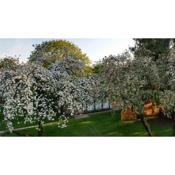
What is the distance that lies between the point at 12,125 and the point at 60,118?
682 mm

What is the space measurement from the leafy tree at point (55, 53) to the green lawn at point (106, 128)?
73 cm

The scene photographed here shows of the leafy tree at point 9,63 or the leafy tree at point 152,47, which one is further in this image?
the leafy tree at point 9,63

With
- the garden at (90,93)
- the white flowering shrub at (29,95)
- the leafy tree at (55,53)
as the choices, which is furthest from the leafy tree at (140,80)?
the white flowering shrub at (29,95)

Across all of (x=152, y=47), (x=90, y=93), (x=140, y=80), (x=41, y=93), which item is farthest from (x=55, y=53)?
(x=152, y=47)

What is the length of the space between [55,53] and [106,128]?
51.1 inches

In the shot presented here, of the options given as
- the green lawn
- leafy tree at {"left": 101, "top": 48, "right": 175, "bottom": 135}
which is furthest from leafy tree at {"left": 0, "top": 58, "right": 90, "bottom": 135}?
leafy tree at {"left": 101, "top": 48, "right": 175, "bottom": 135}

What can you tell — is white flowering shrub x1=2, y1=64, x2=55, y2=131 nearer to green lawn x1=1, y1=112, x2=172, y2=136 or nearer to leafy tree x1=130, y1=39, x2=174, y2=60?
green lawn x1=1, y1=112, x2=172, y2=136

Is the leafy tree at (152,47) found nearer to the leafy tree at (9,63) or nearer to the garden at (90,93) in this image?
the garden at (90,93)

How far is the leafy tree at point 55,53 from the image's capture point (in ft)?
24.6

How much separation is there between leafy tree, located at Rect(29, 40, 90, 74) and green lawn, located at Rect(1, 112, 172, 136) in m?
0.73
